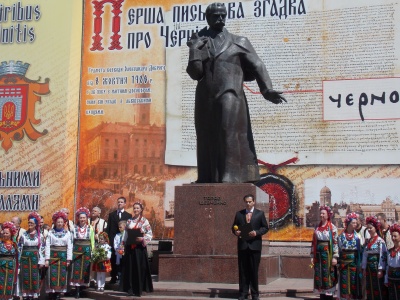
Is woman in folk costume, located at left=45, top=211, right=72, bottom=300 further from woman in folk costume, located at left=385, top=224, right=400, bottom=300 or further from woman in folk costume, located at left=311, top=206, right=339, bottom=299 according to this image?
woman in folk costume, located at left=385, top=224, right=400, bottom=300

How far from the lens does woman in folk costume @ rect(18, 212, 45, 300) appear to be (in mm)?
6950

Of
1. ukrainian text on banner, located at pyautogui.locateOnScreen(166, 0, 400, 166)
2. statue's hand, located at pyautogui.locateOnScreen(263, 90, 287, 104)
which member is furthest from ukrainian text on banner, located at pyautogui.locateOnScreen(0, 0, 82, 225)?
statue's hand, located at pyautogui.locateOnScreen(263, 90, 287, 104)

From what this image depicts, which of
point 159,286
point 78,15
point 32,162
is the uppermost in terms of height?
point 78,15

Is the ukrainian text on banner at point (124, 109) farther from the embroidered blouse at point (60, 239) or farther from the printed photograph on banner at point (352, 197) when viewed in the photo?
the embroidered blouse at point (60, 239)

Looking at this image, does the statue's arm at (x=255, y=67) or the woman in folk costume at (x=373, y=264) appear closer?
the woman in folk costume at (x=373, y=264)

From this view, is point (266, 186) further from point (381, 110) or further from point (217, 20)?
point (217, 20)

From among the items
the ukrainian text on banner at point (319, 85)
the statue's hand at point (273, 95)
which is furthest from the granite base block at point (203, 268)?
the ukrainian text on banner at point (319, 85)

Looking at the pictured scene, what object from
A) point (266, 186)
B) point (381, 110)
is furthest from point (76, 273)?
point (381, 110)

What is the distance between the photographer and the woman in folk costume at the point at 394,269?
5.80 meters

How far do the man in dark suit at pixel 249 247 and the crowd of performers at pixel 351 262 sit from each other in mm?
968

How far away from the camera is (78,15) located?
43.1 feet

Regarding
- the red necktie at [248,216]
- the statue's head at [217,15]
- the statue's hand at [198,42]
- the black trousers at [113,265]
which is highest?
the statue's head at [217,15]

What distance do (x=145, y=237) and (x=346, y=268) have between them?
2.00 meters

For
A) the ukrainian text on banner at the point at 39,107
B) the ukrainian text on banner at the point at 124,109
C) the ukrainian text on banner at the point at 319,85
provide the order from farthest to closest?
the ukrainian text on banner at the point at 39,107
the ukrainian text on banner at the point at 124,109
the ukrainian text on banner at the point at 319,85
